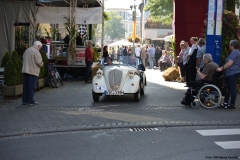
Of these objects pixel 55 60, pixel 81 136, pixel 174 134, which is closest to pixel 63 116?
pixel 81 136

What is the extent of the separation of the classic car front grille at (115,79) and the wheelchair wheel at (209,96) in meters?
2.56

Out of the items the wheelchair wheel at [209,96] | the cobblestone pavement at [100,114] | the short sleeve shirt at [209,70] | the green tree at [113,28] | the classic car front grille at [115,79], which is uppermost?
the green tree at [113,28]

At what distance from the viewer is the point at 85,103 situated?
46.1ft

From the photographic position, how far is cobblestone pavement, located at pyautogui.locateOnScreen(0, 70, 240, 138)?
10.0 m

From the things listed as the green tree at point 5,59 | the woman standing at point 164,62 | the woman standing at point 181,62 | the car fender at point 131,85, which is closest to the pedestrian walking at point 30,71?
the car fender at point 131,85

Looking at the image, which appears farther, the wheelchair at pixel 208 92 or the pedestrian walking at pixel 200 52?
the pedestrian walking at pixel 200 52

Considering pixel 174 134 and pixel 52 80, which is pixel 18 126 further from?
pixel 52 80

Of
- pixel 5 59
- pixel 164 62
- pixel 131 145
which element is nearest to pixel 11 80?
pixel 5 59

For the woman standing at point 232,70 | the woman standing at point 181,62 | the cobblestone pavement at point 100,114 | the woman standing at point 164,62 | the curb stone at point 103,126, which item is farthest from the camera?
the woman standing at point 164,62

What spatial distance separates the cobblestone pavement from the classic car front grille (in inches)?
19.8

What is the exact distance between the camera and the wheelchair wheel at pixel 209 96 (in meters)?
12.5

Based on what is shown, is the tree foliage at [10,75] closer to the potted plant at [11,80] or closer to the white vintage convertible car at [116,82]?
the potted plant at [11,80]

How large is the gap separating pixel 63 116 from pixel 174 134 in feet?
10.6

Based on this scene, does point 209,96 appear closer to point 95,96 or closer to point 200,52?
point 95,96
